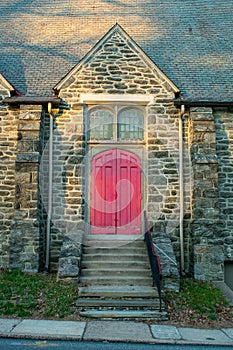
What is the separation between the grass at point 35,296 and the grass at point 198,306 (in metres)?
2.16

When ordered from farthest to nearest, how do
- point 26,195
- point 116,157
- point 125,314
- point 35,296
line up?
point 116,157 < point 26,195 < point 35,296 < point 125,314

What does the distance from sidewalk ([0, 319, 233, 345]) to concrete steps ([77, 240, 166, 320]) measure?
1.54ft

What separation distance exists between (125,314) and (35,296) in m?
2.10

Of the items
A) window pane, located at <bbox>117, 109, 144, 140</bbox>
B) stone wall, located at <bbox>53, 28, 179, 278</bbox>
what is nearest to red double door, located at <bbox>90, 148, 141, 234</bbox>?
stone wall, located at <bbox>53, 28, 179, 278</bbox>

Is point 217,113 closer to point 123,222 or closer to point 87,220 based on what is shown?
point 123,222

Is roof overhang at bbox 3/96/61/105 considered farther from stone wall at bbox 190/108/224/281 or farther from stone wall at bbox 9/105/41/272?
stone wall at bbox 190/108/224/281

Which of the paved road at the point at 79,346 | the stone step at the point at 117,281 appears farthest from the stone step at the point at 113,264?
the paved road at the point at 79,346

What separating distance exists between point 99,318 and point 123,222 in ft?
13.3

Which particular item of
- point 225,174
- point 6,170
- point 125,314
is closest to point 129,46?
point 225,174

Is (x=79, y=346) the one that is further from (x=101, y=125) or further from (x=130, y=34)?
(x=130, y=34)

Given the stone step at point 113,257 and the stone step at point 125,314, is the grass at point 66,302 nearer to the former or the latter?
the stone step at point 125,314

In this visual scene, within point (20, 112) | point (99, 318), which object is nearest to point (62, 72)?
point (20, 112)

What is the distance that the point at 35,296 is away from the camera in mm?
8016

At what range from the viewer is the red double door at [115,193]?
10906mm
